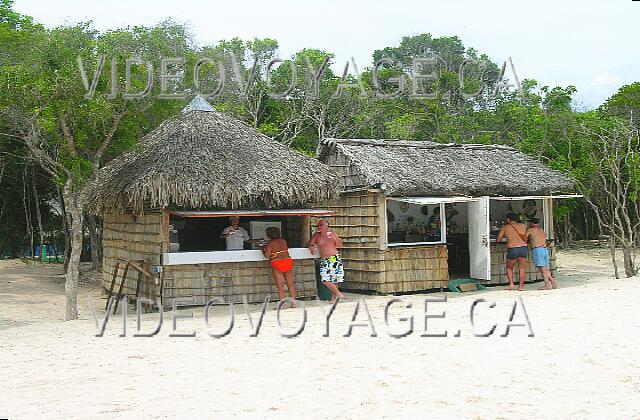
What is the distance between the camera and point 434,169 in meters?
13.6

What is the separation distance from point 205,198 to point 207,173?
47cm

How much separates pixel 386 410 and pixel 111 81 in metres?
7.26

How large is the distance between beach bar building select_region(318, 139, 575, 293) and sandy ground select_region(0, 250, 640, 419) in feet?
8.18

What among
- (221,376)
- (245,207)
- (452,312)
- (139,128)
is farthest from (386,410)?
(139,128)

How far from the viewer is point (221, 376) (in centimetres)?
650

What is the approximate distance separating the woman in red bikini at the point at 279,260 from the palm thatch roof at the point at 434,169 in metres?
2.30

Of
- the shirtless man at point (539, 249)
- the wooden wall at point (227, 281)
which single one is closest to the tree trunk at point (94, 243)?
the wooden wall at point (227, 281)

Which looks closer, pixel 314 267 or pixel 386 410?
pixel 386 410

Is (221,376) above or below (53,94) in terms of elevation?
Answer: below

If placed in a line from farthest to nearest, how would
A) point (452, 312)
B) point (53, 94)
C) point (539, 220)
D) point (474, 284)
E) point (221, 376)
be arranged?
point (539, 220) < point (474, 284) < point (53, 94) < point (452, 312) < point (221, 376)

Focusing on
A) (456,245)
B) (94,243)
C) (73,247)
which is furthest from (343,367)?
(94,243)

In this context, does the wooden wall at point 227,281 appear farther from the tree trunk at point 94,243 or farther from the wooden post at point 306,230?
the tree trunk at point 94,243

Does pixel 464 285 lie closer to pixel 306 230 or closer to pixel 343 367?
pixel 306 230

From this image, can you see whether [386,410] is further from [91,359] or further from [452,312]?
[452,312]
